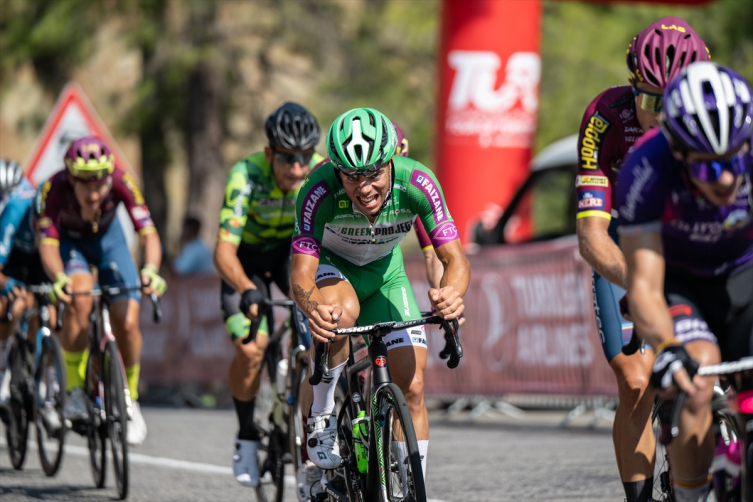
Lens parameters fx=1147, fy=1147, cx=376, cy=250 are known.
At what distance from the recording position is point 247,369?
713 cm

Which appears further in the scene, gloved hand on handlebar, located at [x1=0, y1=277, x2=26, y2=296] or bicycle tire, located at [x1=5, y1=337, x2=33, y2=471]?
gloved hand on handlebar, located at [x1=0, y1=277, x2=26, y2=296]

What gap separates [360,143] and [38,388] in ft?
15.5

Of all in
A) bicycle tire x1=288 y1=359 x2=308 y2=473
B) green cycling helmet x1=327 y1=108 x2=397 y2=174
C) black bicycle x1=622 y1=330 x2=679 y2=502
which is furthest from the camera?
bicycle tire x1=288 y1=359 x2=308 y2=473

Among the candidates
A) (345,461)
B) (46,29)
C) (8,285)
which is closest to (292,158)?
(345,461)

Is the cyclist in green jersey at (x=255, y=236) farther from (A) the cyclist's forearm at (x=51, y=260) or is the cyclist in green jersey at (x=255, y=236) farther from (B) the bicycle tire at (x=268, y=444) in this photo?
(A) the cyclist's forearm at (x=51, y=260)

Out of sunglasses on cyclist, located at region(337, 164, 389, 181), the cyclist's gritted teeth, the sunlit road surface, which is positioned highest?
sunglasses on cyclist, located at region(337, 164, 389, 181)

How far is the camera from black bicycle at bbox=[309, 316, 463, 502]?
4.80 metres

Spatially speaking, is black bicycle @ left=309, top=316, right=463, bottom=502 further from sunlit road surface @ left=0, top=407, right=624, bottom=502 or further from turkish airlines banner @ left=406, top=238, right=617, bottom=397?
turkish airlines banner @ left=406, top=238, right=617, bottom=397

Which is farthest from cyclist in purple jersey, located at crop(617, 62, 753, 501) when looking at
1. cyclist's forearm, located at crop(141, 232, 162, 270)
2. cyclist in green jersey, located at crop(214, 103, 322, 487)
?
cyclist's forearm, located at crop(141, 232, 162, 270)

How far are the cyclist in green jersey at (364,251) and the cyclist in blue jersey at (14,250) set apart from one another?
14.8 ft

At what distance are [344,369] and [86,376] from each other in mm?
2965

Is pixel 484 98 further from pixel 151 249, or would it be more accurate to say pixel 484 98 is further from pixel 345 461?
pixel 345 461

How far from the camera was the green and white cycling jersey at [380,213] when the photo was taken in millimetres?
5316

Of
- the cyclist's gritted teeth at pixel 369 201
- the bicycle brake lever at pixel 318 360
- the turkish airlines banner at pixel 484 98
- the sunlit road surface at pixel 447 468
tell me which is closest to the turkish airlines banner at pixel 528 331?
the sunlit road surface at pixel 447 468
